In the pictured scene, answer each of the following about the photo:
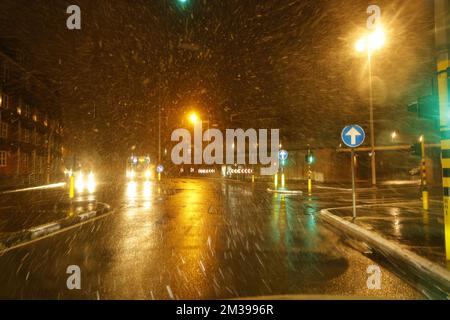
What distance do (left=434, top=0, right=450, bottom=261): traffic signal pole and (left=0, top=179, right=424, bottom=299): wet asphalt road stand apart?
5.44 feet

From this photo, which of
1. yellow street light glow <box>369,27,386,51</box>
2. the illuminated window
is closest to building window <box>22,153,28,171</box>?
the illuminated window

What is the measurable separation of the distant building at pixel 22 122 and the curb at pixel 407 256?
99.9 feet

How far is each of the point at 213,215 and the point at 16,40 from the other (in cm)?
4364

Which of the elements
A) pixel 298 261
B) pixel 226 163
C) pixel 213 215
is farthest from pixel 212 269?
pixel 226 163

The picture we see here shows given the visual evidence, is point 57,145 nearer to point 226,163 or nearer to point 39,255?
point 226,163

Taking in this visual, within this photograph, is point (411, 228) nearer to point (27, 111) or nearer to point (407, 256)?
point (407, 256)

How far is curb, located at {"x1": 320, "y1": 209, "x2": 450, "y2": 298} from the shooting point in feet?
17.3

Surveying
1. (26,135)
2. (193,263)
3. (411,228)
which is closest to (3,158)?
(26,135)

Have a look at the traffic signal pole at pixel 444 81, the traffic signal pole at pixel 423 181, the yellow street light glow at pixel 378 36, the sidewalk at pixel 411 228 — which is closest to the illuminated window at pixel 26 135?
the yellow street light glow at pixel 378 36

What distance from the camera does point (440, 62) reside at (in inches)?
245

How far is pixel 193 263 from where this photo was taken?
20.7 ft

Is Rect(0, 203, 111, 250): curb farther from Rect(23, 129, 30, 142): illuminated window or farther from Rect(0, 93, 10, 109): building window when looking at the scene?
Rect(23, 129, 30, 142): illuminated window

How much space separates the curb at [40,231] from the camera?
8044mm

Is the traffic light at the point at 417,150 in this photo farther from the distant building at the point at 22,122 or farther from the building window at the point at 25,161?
the building window at the point at 25,161
